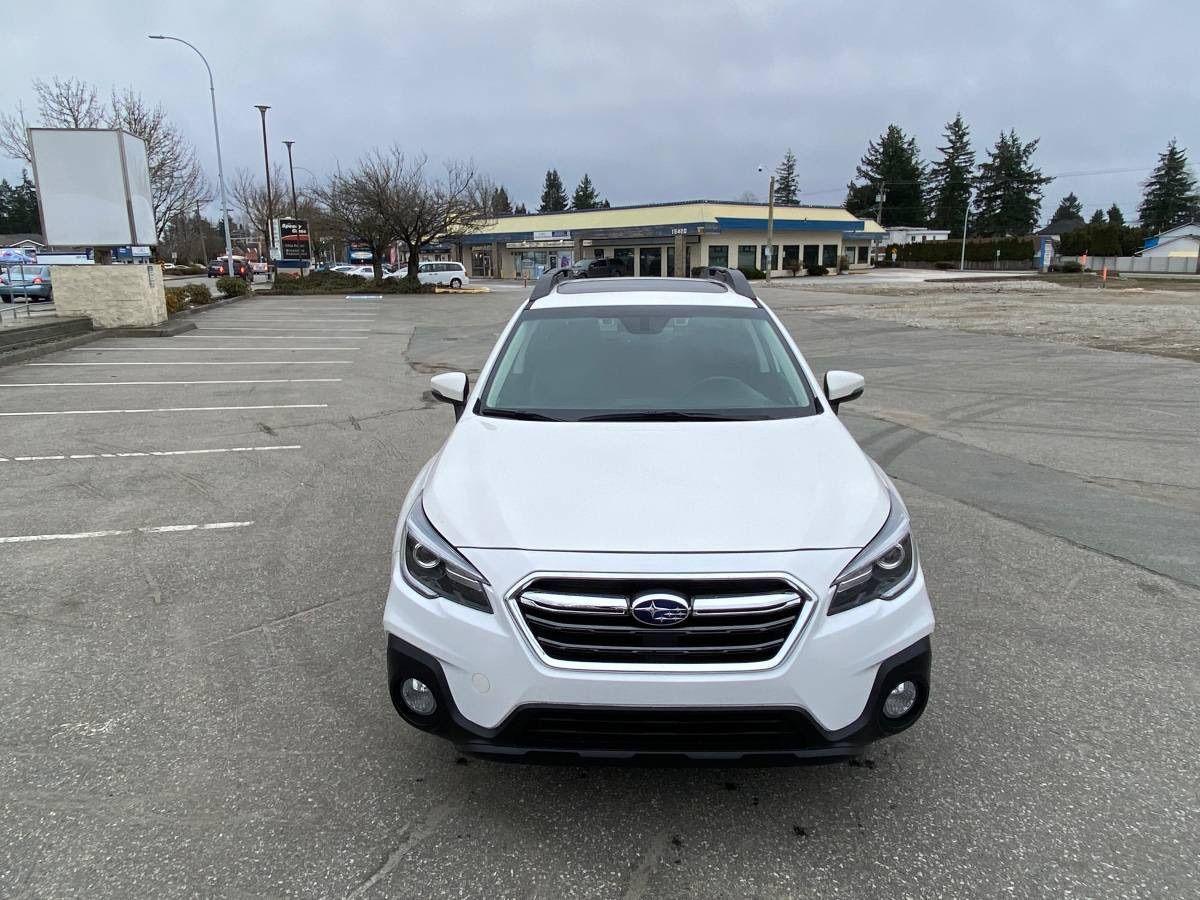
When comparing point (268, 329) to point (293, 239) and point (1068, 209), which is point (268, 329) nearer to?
point (293, 239)

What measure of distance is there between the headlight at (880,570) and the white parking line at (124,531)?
4.55m

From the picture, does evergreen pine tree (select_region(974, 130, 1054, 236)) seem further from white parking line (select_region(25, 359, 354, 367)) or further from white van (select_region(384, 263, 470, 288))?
white parking line (select_region(25, 359, 354, 367))

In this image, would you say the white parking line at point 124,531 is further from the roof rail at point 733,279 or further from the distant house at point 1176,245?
the distant house at point 1176,245

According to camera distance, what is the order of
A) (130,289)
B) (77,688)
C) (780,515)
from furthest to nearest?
(130,289) < (77,688) < (780,515)

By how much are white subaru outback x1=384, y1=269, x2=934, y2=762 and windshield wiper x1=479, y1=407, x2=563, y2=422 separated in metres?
0.48

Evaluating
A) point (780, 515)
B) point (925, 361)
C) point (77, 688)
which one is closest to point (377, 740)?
point (77, 688)

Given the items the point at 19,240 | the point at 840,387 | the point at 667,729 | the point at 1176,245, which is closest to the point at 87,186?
the point at 840,387

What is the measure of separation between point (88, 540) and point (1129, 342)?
18612mm

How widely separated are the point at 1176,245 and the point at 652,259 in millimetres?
51474

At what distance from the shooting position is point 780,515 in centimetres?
259

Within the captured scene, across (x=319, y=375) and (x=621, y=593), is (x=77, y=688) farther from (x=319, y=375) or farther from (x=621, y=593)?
(x=319, y=375)

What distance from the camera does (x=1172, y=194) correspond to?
323ft

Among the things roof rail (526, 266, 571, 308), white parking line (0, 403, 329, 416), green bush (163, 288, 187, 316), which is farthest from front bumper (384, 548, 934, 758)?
green bush (163, 288, 187, 316)

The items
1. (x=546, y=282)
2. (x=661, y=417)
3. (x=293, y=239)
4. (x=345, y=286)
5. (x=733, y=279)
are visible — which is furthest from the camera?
(x=293, y=239)
